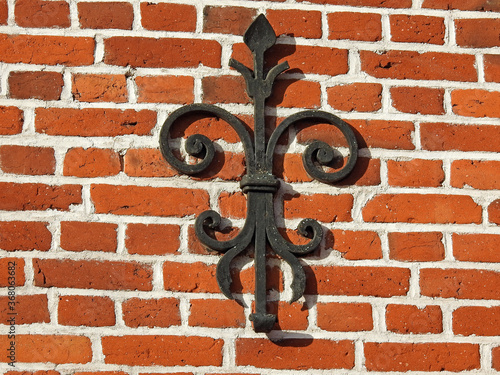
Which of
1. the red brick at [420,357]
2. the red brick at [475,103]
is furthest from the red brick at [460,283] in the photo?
the red brick at [475,103]

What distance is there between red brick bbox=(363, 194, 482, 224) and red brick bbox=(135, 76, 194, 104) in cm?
54

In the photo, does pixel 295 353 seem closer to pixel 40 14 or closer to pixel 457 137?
pixel 457 137

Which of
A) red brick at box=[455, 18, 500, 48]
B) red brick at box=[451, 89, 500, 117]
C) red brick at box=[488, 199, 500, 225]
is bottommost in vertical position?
red brick at box=[488, 199, 500, 225]

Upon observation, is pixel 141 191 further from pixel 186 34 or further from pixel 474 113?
pixel 474 113

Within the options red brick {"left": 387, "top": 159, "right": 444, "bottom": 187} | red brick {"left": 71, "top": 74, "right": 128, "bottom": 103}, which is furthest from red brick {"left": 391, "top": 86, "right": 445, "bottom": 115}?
red brick {"left": 71, "top": 74, "right": 128, "bottom": 103}

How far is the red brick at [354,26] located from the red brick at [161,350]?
85 centimetres

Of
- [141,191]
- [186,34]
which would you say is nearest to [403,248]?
[141,191]

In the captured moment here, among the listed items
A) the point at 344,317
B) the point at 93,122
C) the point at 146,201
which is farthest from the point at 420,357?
the point at 93,122

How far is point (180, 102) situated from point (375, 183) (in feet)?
1.76

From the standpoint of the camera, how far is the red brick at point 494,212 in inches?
57.9

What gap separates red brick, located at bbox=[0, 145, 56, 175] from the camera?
141 centimetres

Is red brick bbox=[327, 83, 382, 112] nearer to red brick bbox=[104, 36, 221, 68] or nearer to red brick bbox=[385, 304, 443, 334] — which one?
red brick bbox=[104, 36, 221, 68]

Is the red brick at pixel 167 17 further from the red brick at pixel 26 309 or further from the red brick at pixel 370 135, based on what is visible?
the red brick at pixel 26 309

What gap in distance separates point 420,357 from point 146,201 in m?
0.77
